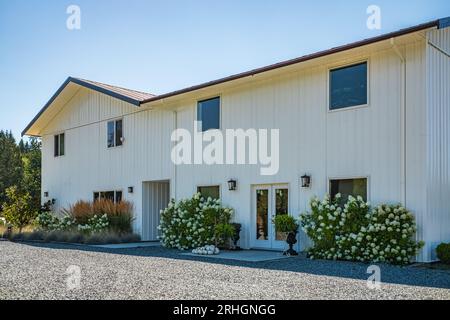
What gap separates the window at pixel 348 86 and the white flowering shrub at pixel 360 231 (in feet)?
6.96

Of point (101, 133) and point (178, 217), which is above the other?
point (101, 133)

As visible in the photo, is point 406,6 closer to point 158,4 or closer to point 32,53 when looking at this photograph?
point 158,4

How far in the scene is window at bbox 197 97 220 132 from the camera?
46.4 ft

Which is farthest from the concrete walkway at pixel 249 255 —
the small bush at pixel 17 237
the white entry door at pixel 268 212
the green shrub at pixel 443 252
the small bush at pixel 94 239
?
the small bush at pixel 17 237

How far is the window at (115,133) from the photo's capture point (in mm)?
17781

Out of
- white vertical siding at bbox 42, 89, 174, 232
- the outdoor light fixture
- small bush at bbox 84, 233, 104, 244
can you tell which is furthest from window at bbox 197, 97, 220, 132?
small bush at bbox 84, 233, 104, 244

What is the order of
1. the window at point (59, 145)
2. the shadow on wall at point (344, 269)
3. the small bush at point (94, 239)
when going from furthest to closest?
1. the window at point (59, 145)
2. the small bush at point (94, 239)
3. the shadow on wall at point (344, 269)

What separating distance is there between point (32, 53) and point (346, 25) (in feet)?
24.4

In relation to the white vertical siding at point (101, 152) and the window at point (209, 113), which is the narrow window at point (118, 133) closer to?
the white vertical siding at point (101, 152)

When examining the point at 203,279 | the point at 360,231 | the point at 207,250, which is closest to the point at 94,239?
the point at 207,250

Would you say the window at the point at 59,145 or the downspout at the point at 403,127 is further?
the window at the point at 59,145

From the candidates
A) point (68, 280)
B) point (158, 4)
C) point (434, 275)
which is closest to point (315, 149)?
point (434, 275)

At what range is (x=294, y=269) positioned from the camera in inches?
359

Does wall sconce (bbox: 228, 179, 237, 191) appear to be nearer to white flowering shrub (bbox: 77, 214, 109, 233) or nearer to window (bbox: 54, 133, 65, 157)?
white flowering shrub (bbox: 77, 214, 109, 233)
